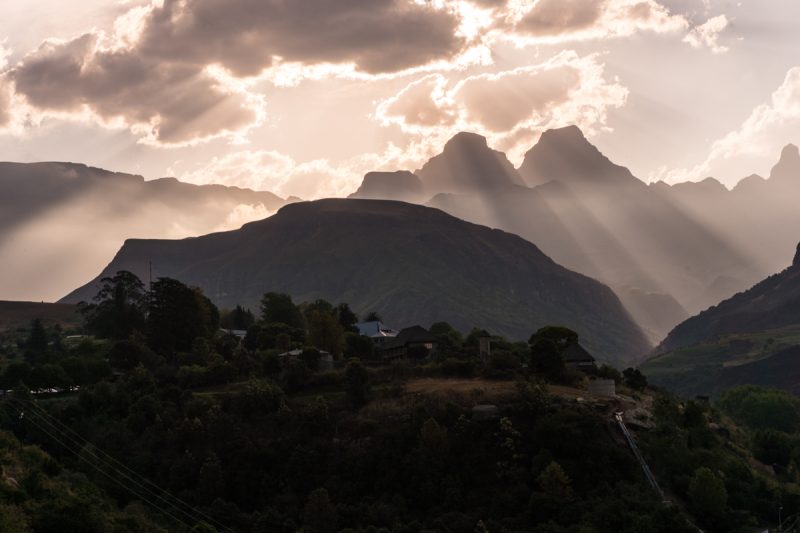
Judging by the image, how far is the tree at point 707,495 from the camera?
75.7 m

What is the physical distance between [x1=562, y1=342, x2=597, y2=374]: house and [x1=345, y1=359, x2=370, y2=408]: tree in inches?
1026

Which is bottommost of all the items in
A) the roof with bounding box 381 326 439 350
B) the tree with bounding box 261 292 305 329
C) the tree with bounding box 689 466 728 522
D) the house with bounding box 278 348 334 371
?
the tree with bounding box 689 466 728 522

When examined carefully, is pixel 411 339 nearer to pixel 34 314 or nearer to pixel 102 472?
pixel 102 472

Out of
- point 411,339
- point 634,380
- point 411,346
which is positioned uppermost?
point 411,339

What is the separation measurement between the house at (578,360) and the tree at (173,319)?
45.3m

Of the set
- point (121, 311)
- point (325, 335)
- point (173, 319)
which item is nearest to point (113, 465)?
point (173, 319)

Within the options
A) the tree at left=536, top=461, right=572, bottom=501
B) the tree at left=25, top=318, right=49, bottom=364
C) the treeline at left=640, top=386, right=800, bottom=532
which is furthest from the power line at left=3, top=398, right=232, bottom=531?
the treeline at left=640, top=386, right=800, bottom=532

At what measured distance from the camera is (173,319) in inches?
4801

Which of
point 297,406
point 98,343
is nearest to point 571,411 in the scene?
point 297,406

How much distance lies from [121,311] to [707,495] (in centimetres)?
8205

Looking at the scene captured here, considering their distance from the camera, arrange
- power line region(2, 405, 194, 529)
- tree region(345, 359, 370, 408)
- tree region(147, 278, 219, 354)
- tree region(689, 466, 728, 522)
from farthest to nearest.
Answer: tree region(147, 278, 219, 354) < tree region(345, 359, 370, 408) < power line region(2, 405, 194, 529) < tree region(689, 466, 728, 522)

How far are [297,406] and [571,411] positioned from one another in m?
25.6

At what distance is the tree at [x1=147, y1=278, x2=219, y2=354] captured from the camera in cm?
12075

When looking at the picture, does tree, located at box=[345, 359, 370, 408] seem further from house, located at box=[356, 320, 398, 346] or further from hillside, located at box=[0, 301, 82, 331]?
hillside, located at box=[0, 301, 82, 331]
